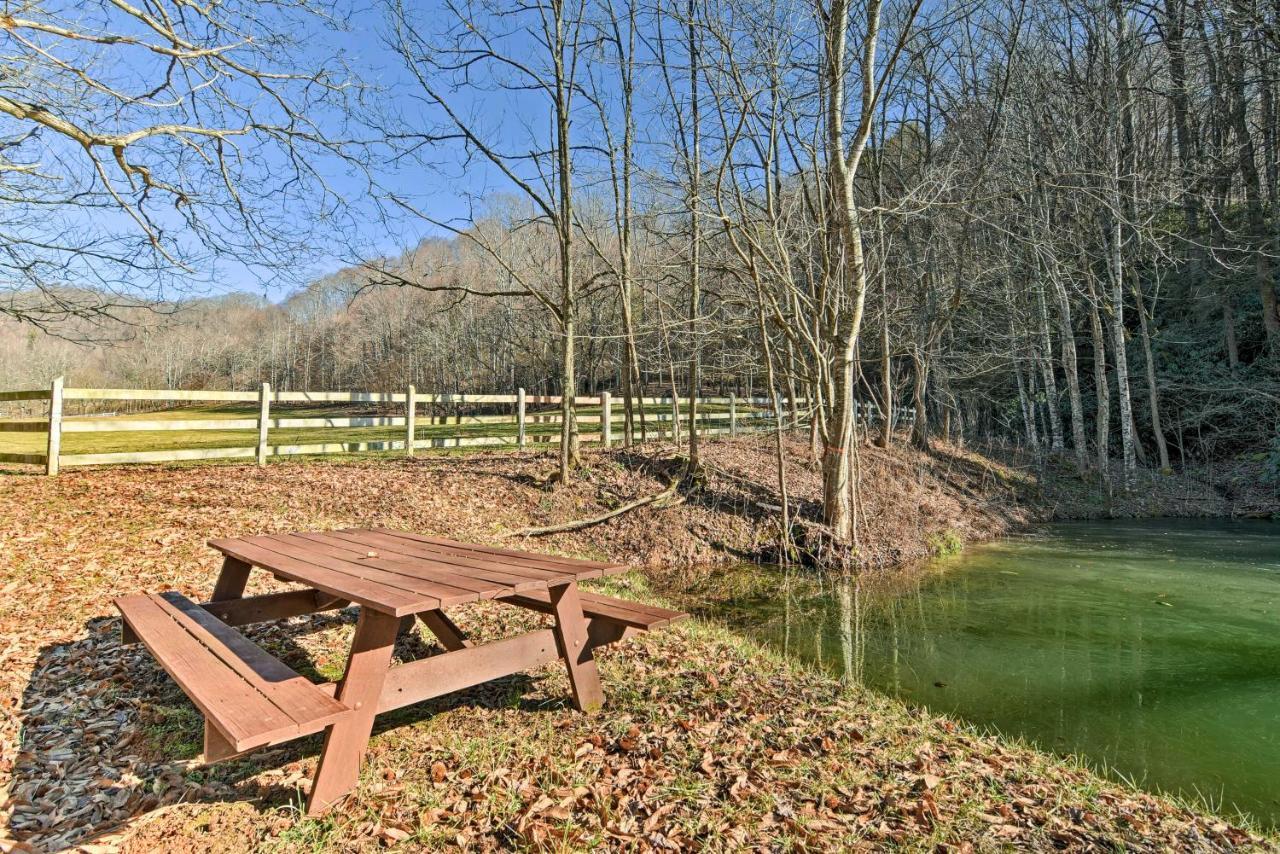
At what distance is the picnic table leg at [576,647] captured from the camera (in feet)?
10.4

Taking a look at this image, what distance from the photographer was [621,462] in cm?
1151

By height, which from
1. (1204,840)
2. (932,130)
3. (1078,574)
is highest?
(932,130)

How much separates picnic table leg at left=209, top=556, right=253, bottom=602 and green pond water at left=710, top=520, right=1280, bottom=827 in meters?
4.25

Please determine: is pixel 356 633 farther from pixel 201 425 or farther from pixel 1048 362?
pixel 1048 362

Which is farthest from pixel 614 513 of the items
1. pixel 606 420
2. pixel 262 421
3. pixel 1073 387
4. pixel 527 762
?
pixel 1073 387

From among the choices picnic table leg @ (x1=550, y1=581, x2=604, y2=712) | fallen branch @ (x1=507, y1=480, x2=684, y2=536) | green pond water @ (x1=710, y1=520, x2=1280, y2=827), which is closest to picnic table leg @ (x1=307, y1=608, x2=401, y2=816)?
picnic table leg @ (x1=550, y1=581, x2=604, y2=712)

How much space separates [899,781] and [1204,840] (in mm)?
1128

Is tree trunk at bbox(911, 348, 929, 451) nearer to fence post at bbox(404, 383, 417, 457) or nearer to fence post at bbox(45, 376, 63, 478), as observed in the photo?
fence post at bbox(404, 383, 417, 457)

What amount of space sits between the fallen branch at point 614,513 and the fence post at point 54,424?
6.36m

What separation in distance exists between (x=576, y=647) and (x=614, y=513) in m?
6.43

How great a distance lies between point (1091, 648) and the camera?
5578 millimetres

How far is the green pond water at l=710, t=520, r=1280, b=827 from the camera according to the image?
145 inches

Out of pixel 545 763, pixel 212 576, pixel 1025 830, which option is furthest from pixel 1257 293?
pixel 212 576

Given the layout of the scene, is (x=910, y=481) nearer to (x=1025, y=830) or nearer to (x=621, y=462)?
(x=621, y=462)
